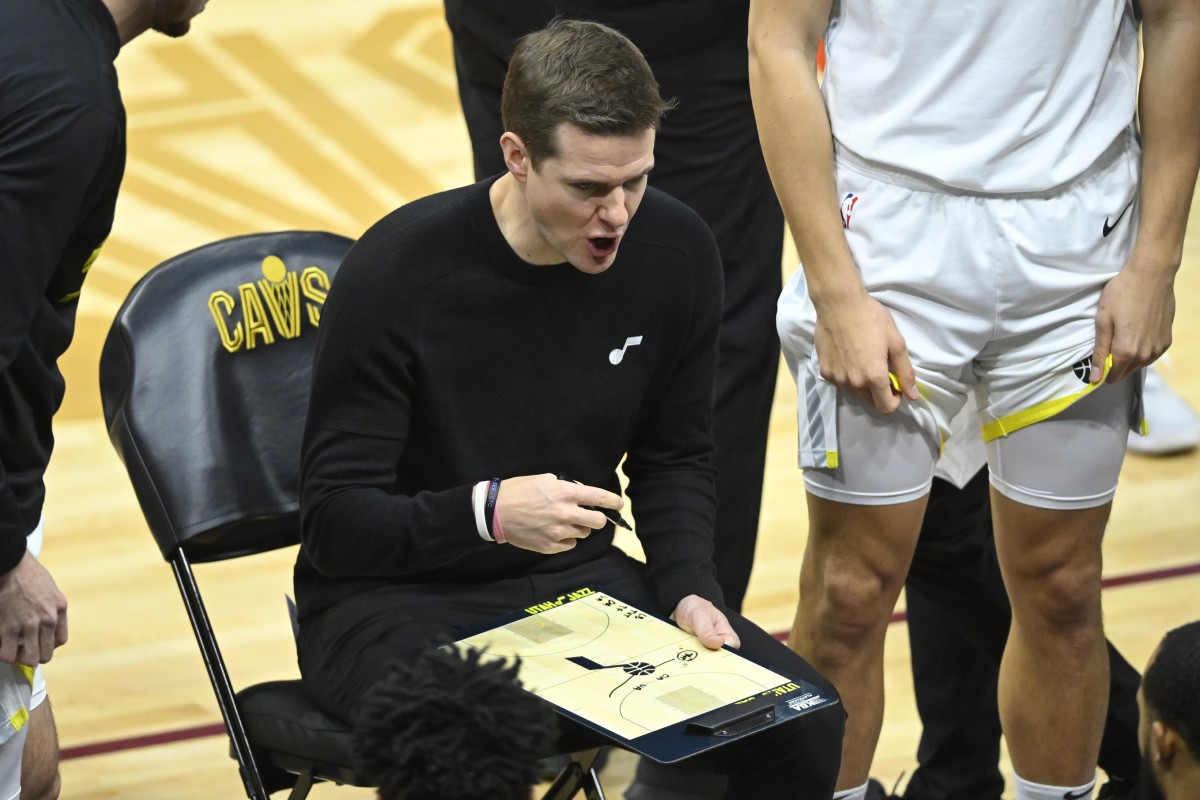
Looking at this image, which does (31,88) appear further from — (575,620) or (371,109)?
(371,109)

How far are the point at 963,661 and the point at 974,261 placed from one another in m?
0.98

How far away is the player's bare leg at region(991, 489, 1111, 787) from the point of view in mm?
2607

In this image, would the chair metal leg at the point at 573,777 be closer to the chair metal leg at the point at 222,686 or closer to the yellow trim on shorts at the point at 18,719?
the chair metal leg at the point at 222,686

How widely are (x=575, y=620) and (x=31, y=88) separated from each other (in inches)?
38.7

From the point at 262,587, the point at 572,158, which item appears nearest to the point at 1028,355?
the point at 572,158

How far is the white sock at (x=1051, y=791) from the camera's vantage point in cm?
273

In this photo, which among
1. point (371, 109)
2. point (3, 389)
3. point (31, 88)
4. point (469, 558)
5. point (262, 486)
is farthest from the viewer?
point (371, 109)

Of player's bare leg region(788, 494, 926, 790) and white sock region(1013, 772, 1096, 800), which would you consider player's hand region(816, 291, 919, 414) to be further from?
white sock region(1013, 772, 1096, 800)

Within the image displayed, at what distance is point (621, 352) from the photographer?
2.53m

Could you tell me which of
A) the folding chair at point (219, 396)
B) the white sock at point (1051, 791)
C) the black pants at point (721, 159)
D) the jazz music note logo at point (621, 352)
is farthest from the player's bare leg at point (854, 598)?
the folding chair at point (219, 396)

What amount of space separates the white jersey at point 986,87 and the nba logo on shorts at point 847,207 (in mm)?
75

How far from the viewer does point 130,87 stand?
21.5 feet

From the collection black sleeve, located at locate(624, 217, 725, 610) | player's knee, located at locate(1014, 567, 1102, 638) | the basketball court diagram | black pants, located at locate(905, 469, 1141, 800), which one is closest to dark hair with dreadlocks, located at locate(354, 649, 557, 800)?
the basketball court diagram

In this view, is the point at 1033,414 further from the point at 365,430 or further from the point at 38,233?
the point at 38,233
